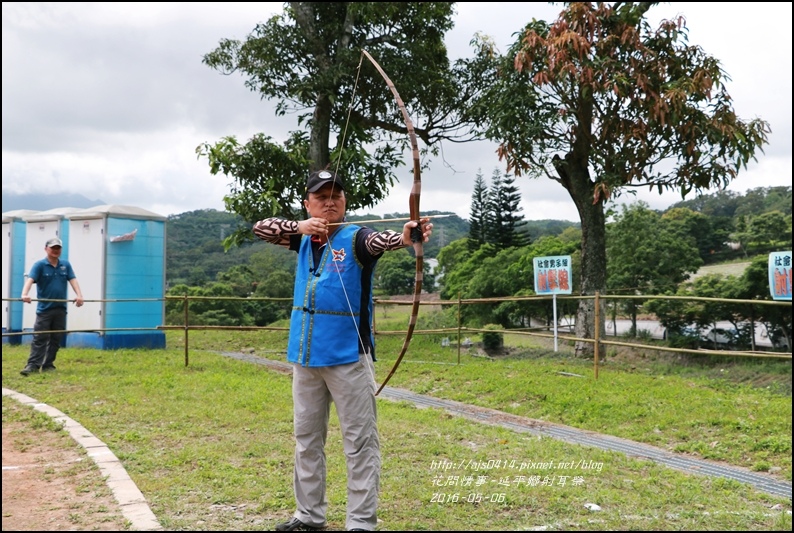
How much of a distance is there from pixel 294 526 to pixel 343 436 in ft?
1.40

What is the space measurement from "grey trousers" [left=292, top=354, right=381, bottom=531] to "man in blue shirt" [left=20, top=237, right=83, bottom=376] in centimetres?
536

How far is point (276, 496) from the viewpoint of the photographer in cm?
344

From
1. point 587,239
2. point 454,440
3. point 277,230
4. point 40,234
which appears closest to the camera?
point 277,230

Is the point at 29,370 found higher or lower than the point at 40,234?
lower

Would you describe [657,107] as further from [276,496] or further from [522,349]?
[276,496]

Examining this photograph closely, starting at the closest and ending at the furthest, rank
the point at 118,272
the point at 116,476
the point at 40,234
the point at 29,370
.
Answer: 1. the point at 116,476
2. the point at 29,370
3. the point at 118,272
4. the point at 40,234

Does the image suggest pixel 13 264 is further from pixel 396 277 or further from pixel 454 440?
pixel 454 440

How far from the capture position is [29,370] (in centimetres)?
747

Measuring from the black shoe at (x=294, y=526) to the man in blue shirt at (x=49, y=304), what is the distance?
5396mm

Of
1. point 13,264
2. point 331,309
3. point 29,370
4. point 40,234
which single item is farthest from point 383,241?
point 13,264

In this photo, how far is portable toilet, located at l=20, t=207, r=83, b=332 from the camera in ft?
34.9

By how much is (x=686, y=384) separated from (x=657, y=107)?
3.09 metres

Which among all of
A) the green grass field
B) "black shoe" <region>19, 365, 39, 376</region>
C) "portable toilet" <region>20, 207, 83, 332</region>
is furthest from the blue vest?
"portable toilet" <region>20, 207, 83, 332</region>

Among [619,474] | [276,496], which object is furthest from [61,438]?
[619,474]
